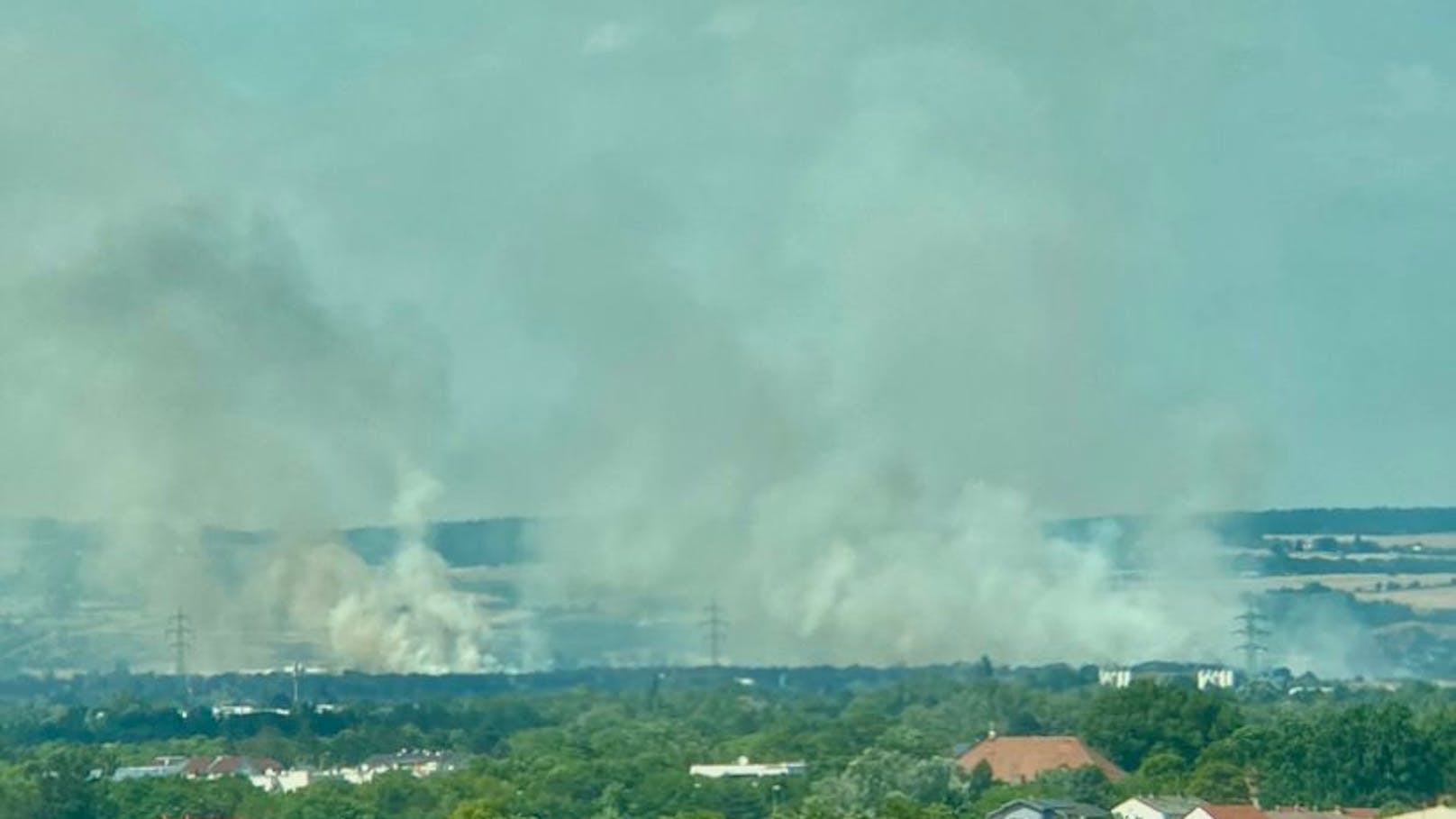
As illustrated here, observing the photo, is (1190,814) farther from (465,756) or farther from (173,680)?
(173,680)

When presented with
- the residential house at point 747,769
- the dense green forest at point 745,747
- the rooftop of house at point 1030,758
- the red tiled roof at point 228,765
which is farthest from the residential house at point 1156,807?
the red tiled roof at point 228,765

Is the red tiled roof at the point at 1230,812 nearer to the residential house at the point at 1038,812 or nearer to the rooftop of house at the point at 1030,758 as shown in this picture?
the residential house at the point at 1038,812

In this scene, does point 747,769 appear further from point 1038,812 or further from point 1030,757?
point 1038,812

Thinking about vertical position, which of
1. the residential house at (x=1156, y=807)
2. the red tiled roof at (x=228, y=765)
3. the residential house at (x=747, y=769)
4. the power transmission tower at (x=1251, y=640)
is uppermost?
the power transmission tower at (x=1251, y=640)

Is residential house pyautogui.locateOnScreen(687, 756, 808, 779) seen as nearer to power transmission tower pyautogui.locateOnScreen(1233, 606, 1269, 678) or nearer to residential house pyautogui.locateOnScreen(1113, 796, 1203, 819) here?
residential house pyautogui.locateOnScreen(1113, 796, 1203, 819)

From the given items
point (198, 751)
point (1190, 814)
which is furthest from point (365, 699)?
point (1190, 814)

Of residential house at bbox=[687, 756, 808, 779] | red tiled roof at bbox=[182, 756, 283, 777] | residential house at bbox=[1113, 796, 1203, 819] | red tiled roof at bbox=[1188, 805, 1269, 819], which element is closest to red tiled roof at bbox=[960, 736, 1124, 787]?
residential house at bbox=[687, 756, 808, 779]
